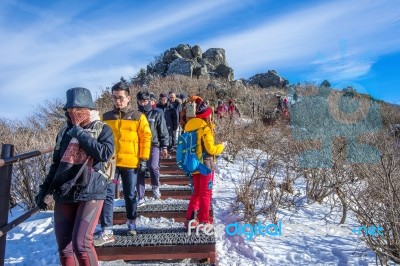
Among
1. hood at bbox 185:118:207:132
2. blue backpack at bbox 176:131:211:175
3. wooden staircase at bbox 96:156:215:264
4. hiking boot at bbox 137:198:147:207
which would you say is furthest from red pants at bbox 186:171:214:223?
hiking boot at bbox 137:198:147:207

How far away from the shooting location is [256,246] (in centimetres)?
475

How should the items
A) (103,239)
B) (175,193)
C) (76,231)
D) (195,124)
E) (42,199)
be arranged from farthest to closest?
1. (175,193)
2. (195,124)
3. (103,239)
4. (42,199)
5. (76,231)

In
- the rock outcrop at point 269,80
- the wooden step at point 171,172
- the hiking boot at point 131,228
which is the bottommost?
the hiking boot at point 131,228

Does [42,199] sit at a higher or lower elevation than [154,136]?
lower

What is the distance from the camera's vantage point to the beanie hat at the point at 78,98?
3008 mm

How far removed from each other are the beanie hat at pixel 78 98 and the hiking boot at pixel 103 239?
1.65 meters

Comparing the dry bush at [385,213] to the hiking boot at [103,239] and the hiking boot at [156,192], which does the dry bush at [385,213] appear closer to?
the hiking boot at [103,239]

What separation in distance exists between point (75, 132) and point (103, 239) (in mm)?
1630

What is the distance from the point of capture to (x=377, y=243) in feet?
12.6

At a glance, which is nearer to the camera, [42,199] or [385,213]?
[42,199]

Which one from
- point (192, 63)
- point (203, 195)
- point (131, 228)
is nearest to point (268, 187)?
point (203, 195)

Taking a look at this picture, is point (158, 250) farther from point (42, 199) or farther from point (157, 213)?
point (42, 199)

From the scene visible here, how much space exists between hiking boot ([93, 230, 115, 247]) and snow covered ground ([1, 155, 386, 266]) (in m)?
0.22

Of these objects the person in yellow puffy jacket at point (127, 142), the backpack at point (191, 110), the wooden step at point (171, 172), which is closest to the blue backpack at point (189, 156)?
the backpack at point (191, 110)
